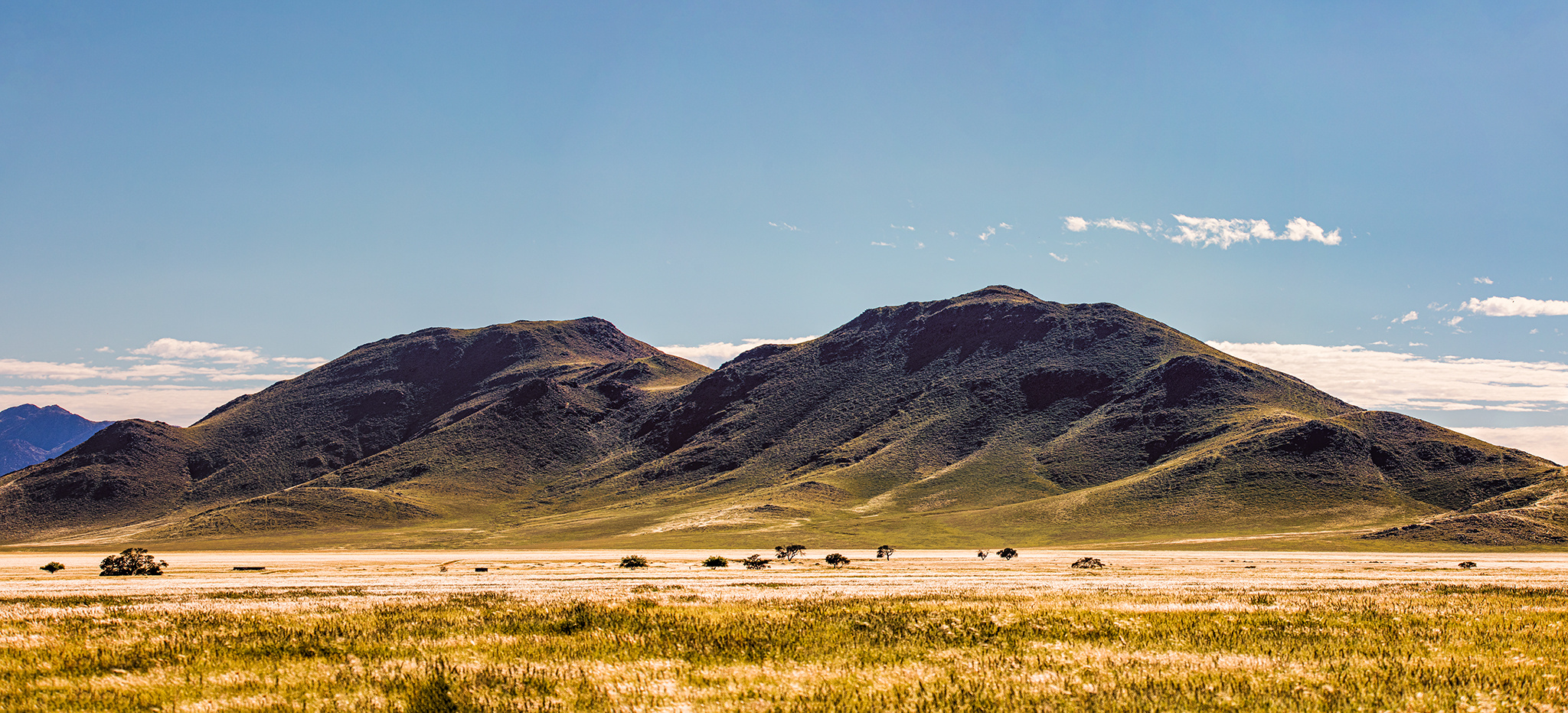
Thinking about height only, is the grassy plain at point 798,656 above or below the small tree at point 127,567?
above

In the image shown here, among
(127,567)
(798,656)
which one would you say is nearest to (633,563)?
(127,567)

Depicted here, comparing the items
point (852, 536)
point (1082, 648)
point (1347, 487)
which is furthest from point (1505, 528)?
point (1082, 648)

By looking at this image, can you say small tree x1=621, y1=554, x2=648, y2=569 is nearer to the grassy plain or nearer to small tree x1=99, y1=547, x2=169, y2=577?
small tree x1=99, y1=547, x2=169, y2=577

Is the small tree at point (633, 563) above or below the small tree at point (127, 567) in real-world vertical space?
below

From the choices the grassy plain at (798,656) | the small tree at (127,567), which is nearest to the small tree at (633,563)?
the small tree at (127,567)

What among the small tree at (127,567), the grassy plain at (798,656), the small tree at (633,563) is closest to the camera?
the grassy plain at (798,656)

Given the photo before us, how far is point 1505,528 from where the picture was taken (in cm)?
13900

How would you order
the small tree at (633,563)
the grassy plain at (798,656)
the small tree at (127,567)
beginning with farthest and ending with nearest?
the small tree at (633,563)
the small tree at (127,567)
the grassy plain at (798,656)

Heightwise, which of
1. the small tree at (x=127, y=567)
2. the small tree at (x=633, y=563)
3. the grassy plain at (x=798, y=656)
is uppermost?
the grassy plain at (x=798, y=656)

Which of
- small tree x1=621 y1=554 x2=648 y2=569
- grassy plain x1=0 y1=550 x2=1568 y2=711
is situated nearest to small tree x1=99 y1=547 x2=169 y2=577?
small tree x1=621 y1=554 x2=648 y2=569

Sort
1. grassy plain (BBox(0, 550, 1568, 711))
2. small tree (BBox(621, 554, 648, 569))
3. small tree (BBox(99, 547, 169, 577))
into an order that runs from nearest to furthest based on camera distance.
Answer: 1. grassy plain (BBox(0, 550, 1568, 711))
2. small tree (BBox(99, 547, 169, 577))
3. small tree (BBox(621, 554, 648, 569))

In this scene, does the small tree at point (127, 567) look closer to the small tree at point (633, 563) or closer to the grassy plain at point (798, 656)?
the small tree at point (633, 563)

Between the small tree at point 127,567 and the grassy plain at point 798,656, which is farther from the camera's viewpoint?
the small tree at point 127,567

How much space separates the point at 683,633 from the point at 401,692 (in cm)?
594
